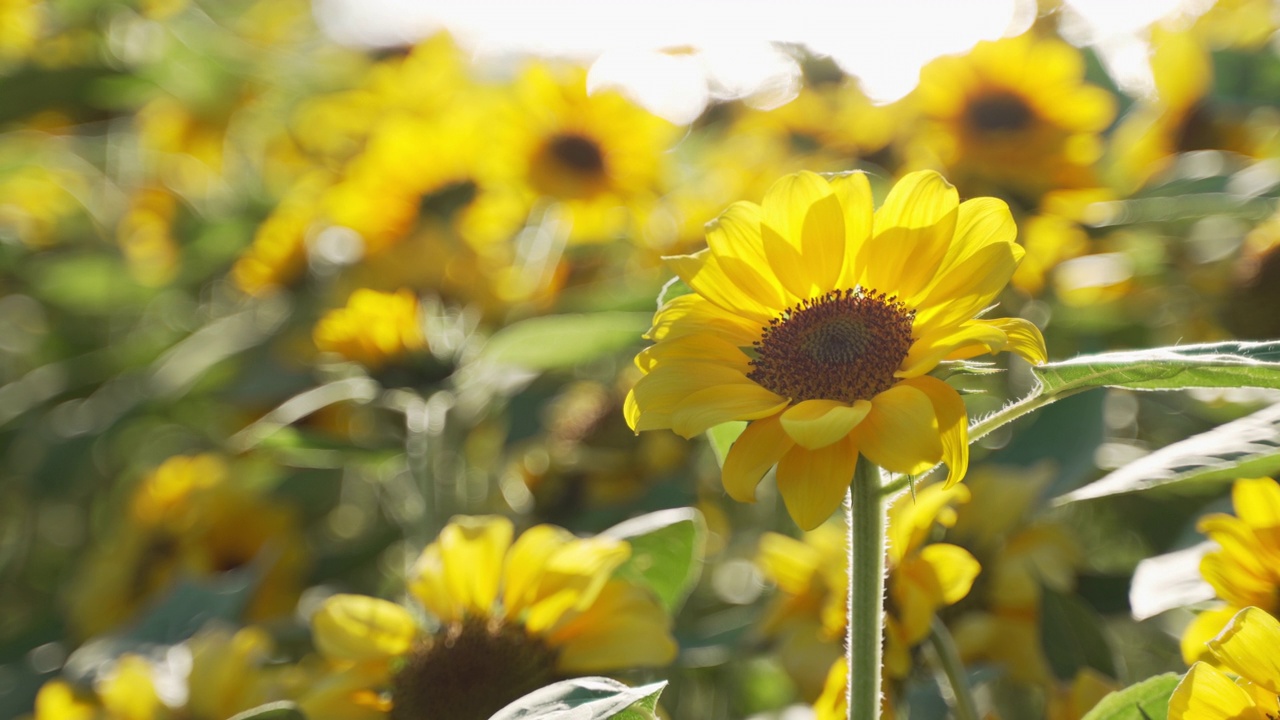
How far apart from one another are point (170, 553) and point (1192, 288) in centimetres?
128

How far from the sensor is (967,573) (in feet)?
2.18

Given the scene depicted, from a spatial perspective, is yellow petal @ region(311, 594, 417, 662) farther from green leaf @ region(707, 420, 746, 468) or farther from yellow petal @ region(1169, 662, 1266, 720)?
yellow petal @ region(1169, 662, 1266, 720)

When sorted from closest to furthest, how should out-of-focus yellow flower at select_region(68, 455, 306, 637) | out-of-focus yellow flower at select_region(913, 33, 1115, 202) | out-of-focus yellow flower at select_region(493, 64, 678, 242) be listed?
out-of-focus yellow flower at select_region(68, 455, 306, 637), out-of-focus yellow flower at select_region(913, 33, 1115, 202), out-of-focus yellow flower at select_region(493, 64, 678, 242)

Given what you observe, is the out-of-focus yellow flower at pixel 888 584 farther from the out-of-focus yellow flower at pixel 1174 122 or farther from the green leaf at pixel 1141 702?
the out-of-focus yellow flower at pixel 1174 122

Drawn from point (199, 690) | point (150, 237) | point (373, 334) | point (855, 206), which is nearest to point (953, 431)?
point (855, 206)

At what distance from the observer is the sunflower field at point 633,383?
56 centimetres

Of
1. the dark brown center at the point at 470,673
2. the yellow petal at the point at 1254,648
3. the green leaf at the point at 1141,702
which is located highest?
the yellow petal at the point at 1254,648

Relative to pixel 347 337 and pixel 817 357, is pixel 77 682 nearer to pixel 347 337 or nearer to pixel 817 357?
pixel 347 337

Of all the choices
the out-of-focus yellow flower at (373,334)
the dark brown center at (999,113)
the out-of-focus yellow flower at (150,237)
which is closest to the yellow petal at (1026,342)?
the out-of-focus yellow flower at (373,334)

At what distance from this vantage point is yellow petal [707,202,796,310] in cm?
57

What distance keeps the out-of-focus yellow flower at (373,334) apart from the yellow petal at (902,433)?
2.58 ft

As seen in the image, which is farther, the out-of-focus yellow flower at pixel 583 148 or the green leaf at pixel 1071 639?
the out-of-focus yellow flower at pixel 583 148

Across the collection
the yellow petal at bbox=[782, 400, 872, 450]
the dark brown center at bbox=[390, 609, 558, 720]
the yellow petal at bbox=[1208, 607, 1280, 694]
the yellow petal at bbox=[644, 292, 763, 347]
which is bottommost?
the dark brown center at bbox=[390, 609, 558, 720]

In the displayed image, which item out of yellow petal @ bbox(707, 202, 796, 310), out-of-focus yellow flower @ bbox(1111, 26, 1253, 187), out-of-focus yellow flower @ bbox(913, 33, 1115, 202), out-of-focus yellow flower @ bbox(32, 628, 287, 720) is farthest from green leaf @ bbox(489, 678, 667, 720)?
out-of-focus yellow flower @ bbox(1111, 26, 1253, 187)
